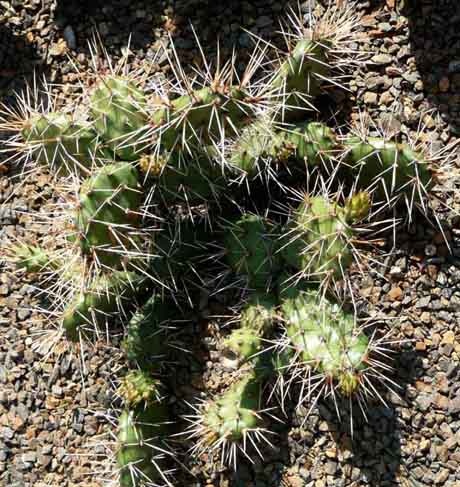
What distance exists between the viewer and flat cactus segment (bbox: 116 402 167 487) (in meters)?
3.07

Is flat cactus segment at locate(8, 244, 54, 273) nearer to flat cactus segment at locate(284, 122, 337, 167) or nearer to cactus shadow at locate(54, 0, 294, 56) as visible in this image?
cactus shadow at locate(54, 0, 294, 56)

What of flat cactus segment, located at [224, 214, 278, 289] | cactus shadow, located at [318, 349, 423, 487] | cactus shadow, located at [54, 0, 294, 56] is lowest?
cactus shadow, located at [318, 349, 423, 487]

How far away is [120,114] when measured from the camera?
9.56 feet

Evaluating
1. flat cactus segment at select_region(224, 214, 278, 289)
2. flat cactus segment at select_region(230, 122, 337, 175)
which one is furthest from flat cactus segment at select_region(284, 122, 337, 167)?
flat cactus segment at select_region(224, 214, 278, 289)

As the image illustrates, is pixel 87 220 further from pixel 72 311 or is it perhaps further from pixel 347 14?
pixel 347 14

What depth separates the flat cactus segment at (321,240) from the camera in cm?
277

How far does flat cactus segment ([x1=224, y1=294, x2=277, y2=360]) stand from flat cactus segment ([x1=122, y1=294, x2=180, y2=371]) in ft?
1.23

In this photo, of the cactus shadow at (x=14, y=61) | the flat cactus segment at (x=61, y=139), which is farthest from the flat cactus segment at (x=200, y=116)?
the cactus shadow at (x=14, y=61)

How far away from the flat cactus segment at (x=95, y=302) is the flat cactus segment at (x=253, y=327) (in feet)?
1.59

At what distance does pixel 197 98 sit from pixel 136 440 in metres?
1.40

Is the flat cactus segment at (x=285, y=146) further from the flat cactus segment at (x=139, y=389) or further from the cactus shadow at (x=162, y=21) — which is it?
the flat cactus segment at (x=139, y=389)

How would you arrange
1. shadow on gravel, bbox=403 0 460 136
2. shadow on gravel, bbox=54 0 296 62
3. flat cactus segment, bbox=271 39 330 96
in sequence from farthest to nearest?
1. shadow on gravel, bbox=54 0 296 62
2. shadow on gravel, bbox=403 0 460 136
3. flat cactus segment, bbox=271 39 330 96

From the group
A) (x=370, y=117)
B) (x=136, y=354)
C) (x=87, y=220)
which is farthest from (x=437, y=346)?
(x=87, y=220)

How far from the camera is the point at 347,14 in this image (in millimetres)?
3410
